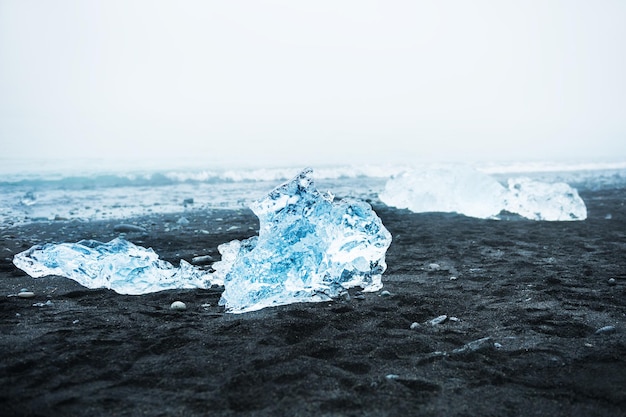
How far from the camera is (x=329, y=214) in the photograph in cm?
376

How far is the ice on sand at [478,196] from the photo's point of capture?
316 inches

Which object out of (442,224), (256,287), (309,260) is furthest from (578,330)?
(442,224)

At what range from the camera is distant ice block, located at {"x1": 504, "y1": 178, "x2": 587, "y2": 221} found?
7871 millimetres

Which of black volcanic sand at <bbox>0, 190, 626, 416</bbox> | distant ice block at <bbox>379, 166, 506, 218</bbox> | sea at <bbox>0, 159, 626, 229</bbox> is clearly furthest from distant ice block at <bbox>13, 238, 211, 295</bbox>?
Result: distant ice block at <bbox>379, 166, 506, 218</bbox>

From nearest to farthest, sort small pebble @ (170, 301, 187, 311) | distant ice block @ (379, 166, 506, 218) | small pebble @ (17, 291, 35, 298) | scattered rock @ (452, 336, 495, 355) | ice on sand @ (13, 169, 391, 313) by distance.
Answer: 1. scattered rock @ (452, 336, 495, 355)
2. small pebble @ (170, 301, 187, 311)
3. ice on sand @ (13, 169, 391, 313)
4. small pebble @ (17, 291, 35, 298)
5. distant ice block @ (379, 166, 506, 218)

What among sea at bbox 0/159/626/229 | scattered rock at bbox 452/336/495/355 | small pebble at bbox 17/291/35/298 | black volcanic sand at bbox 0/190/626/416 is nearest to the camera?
black volcanic sand at bbox 0/190/626/416

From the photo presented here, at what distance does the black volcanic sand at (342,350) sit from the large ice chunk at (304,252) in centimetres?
17

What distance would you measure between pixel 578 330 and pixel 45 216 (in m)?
9.60

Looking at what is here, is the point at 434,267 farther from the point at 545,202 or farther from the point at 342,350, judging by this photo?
the point at 545,202

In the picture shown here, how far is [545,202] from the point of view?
26.8ft

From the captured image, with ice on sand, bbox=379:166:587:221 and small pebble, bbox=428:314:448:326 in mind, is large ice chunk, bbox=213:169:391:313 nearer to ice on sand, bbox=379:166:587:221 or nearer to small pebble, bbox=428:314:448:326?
small pebble, bbox=428:314:448:326

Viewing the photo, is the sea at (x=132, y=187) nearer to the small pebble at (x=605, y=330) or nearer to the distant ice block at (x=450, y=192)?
the distant ice block at (x=450, y=192)

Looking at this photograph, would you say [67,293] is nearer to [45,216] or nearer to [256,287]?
Answer: [256,287]

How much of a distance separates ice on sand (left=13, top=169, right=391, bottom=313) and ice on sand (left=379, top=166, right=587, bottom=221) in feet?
18.7
